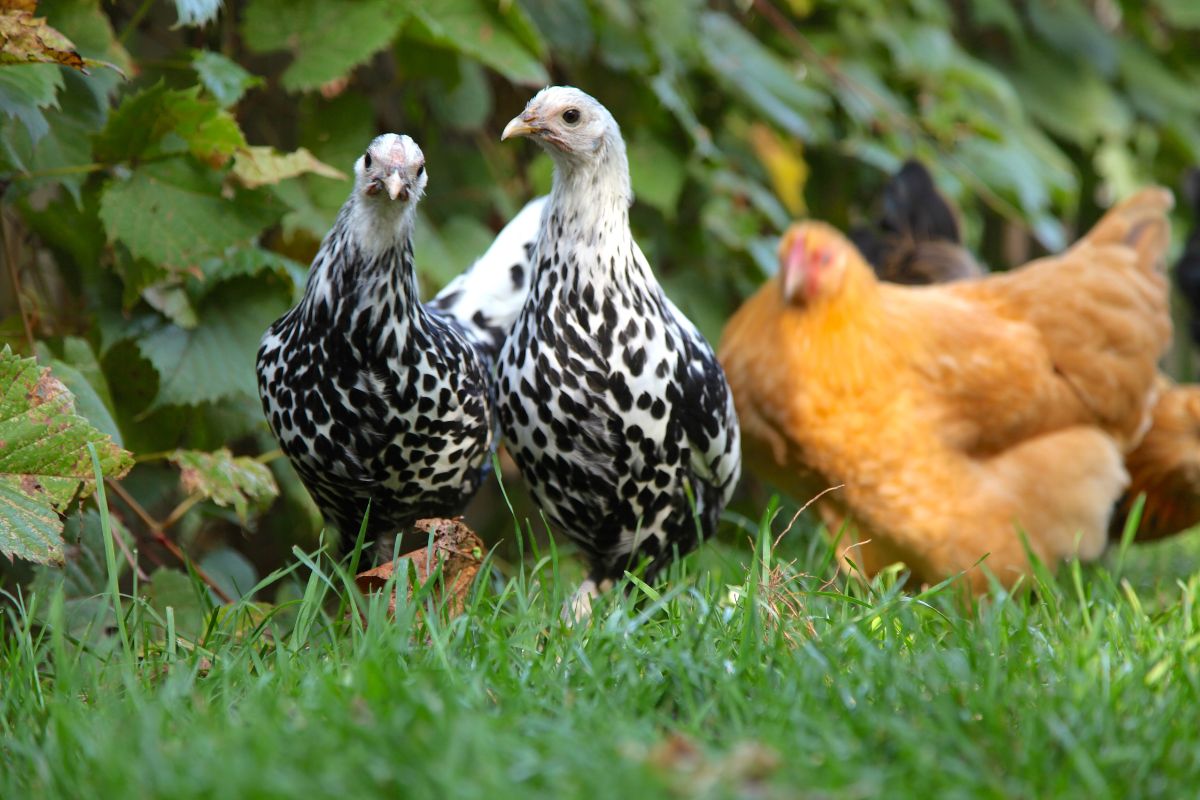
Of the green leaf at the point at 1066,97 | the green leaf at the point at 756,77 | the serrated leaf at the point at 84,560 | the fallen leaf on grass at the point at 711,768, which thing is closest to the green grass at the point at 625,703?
the fallen leaf on grass at the point at 711,768

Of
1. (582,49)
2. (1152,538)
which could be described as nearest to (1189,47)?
(1152,538)

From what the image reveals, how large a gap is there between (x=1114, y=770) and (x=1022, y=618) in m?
0.62

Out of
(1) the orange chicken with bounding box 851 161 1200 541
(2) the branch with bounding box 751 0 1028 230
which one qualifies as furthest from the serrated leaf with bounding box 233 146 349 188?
(1) the orange chicken with bounding box 851 161 1200 541

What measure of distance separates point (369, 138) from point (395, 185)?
1.11 m

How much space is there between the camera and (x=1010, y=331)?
11.0ft

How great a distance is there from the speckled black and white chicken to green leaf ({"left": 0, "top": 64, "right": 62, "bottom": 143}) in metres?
0.56

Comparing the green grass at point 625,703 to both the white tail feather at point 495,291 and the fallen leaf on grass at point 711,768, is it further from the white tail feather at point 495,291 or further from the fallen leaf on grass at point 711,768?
the white tail feather at point 495,291

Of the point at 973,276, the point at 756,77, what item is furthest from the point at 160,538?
the point at 973,276

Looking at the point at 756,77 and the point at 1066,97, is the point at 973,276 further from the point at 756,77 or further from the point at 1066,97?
the point at 1066,97

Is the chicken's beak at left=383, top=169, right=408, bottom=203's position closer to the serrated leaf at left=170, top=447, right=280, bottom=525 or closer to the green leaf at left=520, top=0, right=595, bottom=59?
the serrated leaf at left=170, top=447, right=280, bottom=525

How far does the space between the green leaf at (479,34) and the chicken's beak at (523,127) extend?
676 millimetres

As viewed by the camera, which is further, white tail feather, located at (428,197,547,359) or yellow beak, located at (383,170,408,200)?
white tail feather, located at (428,197,547,359)

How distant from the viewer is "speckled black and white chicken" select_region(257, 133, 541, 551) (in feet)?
6.89

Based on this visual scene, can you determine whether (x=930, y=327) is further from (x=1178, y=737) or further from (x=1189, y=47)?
(x=1189, y=47)
